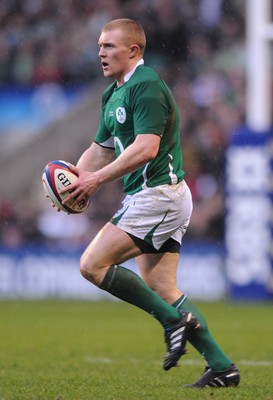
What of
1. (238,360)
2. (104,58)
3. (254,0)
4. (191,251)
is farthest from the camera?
(191,251)

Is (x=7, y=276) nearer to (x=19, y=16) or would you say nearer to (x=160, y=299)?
(x=19, y=16)

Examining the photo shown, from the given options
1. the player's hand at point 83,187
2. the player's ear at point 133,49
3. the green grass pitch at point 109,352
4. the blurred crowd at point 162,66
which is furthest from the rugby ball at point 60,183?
the blurred crowd at point 162,66

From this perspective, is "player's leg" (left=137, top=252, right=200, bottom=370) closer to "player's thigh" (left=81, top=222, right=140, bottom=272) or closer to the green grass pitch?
"player's thigh" (left=81, top=222, right=140, bottom=272)

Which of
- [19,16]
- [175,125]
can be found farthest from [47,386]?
[19,16]

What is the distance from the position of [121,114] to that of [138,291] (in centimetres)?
100

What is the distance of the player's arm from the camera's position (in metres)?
6.06

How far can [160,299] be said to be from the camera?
6.27 metres

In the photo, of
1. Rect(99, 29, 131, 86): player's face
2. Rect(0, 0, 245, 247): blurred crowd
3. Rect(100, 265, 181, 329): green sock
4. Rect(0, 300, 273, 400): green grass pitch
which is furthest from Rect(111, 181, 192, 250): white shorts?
Rect(0, 0, 245, 247): blurred crowd

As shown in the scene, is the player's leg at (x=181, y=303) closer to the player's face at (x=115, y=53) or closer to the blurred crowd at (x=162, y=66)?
the player's face at (x=115, y=53)

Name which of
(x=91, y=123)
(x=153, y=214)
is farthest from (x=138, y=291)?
(x=91, y=123)

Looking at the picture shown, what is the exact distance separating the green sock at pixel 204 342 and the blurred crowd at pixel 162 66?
10.2 meters

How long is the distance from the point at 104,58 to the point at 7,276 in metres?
10.2

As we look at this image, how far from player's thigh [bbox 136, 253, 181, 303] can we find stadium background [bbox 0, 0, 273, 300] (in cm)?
858

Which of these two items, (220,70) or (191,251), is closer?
(191,251)
